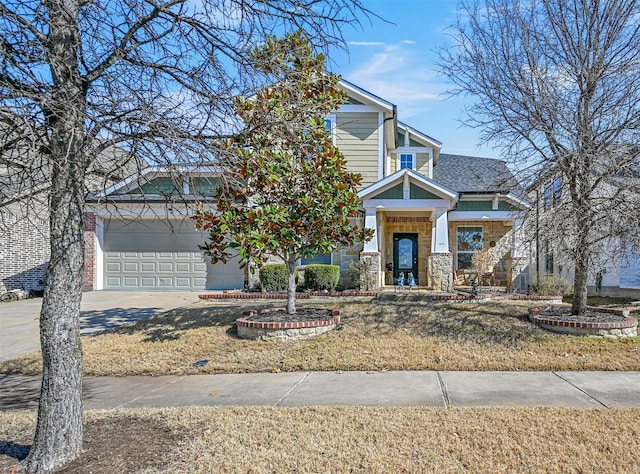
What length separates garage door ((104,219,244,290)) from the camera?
17719mm

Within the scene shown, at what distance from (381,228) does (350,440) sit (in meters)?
13.3

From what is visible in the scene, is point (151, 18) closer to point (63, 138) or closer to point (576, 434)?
point (63, 138)

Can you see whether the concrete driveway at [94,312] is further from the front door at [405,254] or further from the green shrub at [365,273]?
the front door at [405,254]

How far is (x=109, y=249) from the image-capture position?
1800 cm

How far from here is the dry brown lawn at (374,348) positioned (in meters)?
7.20

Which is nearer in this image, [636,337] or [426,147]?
[636,337]

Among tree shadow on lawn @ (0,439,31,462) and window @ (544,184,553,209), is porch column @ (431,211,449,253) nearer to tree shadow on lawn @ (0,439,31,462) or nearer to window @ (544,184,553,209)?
window @ (544,184,553,209)

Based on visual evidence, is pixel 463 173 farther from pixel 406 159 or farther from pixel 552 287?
pixel 552 287

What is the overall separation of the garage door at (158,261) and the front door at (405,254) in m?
6.38

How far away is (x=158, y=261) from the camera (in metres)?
17.9

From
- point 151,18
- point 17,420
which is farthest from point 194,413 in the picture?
point 151,18

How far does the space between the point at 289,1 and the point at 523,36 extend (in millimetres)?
6488

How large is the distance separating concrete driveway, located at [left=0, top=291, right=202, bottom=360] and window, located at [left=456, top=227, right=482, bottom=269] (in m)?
10.5

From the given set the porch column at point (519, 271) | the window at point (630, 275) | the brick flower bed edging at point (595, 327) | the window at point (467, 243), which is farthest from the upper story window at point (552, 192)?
the window at point (467, 243)
